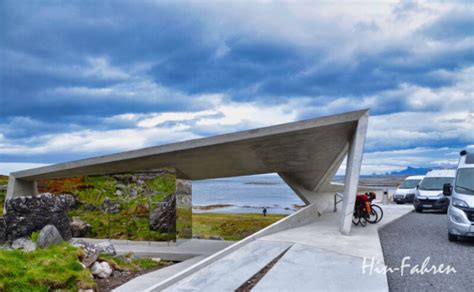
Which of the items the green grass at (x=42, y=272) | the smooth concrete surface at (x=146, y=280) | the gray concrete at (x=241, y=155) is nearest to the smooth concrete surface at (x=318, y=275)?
the smooth concrete surface at (x=146, y=280)

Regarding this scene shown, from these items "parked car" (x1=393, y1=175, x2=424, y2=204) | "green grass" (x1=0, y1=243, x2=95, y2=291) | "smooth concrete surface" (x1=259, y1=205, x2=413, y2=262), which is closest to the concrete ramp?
"smooth concrete surface" (x1=259, y1=205, x2=413, y2=262)

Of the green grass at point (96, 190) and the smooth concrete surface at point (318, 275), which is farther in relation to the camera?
the green grass at point (96, 190)

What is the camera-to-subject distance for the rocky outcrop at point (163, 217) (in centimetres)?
1452

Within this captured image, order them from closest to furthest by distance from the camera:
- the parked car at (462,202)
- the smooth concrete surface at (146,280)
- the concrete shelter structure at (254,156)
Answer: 1. the smooth concrete surface at (146,280)
2. the parked car at (462,202)
3. the concrete shelter structure at (254,156)

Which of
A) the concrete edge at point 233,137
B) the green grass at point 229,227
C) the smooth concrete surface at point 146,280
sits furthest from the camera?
the green grass at point 229,227

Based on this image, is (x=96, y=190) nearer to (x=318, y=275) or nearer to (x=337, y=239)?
(x=337, y=239)

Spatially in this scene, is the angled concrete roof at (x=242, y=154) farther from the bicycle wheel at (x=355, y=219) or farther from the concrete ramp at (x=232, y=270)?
the concrete ramp at (x=232, y=270)

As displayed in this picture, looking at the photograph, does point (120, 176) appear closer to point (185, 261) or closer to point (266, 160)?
point (185, 261)

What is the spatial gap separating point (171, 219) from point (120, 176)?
7.05ft

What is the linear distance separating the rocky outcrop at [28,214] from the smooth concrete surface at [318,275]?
667 centimetres

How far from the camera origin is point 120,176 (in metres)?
14.7

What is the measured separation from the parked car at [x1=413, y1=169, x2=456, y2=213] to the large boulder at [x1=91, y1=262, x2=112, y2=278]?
14320 millimetres

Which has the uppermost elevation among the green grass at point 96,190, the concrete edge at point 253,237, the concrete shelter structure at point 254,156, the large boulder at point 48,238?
the concrete shelter structure at point 254,156

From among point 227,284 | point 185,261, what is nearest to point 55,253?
point 227,284
